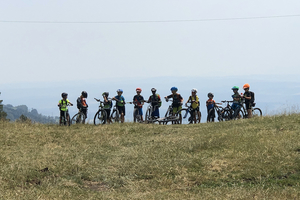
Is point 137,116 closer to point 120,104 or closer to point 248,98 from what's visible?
point 120,104

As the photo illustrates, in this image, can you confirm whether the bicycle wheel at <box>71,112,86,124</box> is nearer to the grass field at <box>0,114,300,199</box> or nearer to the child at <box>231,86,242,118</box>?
the grass field at <box>0,114,300,199</box>

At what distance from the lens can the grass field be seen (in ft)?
23.5

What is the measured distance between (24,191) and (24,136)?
706cm

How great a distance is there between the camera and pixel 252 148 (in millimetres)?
10273

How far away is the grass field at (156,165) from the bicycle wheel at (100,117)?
3.97 metres

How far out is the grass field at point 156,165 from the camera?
716 cm

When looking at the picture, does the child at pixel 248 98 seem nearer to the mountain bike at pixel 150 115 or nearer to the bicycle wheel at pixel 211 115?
the bicycle wheel at pixel 211 115

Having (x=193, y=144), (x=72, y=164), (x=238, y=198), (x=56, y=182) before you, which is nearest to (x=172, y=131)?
(x=193, y=144)

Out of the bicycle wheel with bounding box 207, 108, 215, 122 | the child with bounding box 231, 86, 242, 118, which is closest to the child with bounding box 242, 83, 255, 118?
the child with bounding box 231, 86, 242, 118

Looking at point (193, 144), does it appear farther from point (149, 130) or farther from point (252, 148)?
point (149, 130)

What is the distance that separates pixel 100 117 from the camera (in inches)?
723

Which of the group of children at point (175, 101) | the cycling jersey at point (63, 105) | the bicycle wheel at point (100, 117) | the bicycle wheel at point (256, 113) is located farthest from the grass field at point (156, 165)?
the bicycle wheel at point (256, 113)

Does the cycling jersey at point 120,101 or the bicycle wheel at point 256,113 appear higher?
the cycling jersey at point 120,101

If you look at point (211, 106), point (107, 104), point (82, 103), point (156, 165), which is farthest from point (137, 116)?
point (156, 165)
